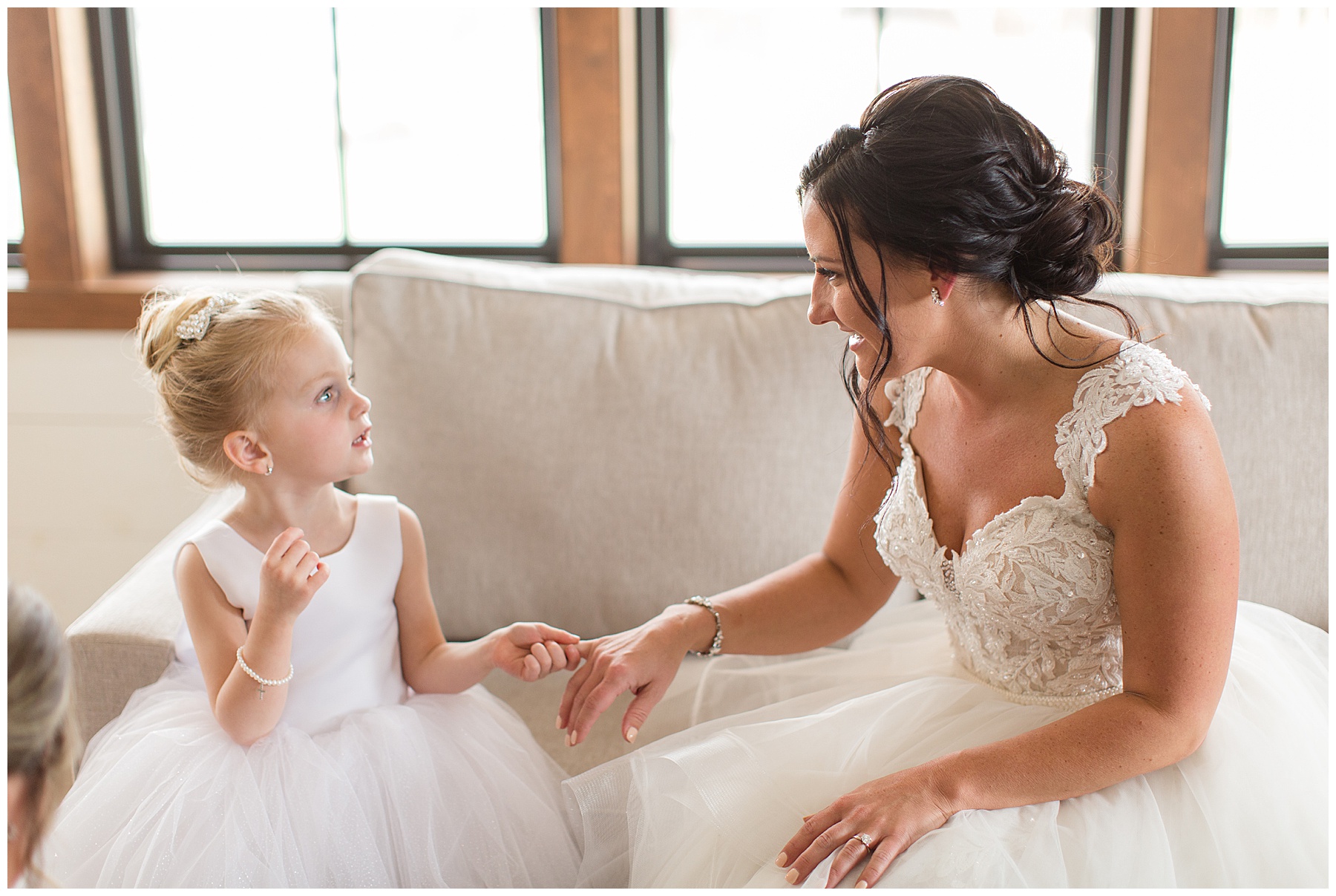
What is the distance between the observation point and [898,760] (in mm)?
1134

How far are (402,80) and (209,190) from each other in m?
0.60

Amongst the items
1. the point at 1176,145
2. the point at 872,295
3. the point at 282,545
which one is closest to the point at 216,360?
the point at 282,545

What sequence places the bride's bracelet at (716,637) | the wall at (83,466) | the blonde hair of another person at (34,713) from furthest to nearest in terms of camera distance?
the wall at (83,466), the bride's bracelet at (716,637), the blonde hair of another person at (34,713)

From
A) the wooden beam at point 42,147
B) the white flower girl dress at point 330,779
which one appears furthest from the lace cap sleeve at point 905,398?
the wooden beam at point 42,147

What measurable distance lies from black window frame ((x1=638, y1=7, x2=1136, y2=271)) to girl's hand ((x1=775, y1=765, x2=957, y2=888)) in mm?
1530

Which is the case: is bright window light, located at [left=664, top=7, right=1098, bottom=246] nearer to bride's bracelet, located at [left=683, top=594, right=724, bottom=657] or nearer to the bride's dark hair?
the bride's dark hair

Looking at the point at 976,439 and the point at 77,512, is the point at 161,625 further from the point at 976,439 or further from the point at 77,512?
the point at 77,512

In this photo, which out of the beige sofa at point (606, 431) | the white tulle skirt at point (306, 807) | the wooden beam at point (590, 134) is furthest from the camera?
the wooden beam at point (590, 134)

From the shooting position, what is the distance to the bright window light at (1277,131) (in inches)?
83.1

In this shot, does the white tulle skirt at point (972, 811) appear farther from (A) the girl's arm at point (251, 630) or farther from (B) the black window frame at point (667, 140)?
(B) the black window frame at point (667, 140)

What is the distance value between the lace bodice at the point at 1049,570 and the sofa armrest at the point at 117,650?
996mm

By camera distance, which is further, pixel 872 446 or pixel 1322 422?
pixel 1322 422

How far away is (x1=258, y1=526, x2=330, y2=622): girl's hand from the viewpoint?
1074mm

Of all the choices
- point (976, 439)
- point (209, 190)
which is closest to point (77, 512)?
point (209, 190)
